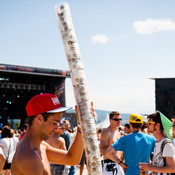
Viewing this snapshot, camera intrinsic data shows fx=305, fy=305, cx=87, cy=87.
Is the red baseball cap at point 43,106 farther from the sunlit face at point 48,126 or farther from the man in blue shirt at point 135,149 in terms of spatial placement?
the man in blue shirt at point 135,149

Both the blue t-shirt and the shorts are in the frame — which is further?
the shorts

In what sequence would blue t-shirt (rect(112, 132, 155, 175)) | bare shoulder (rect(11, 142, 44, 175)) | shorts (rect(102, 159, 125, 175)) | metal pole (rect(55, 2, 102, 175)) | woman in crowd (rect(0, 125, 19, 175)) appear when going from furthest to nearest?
woman in crowd (rect(0, 125, 19, 175)) < shorts (rect(102, 159, 125, 175)) < blue t-shirt (rect(112, 132, 155, 175)) < bare shoulder (rect(11, 142, 44, 175)) < metal pole (rect(55, 2, 102, 175))

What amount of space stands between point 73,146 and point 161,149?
1.73m

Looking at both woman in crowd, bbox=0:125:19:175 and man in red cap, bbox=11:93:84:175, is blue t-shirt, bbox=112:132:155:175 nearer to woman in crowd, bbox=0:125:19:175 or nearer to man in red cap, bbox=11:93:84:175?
man in red cap, bbox=11:93:84:175

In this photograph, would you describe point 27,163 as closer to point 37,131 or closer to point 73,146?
point 37,131

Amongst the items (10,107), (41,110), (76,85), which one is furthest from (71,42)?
(10,107)

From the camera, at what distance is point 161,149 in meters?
3.94

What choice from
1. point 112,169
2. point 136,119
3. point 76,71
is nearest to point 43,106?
point 76,71

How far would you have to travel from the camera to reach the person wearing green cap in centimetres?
379

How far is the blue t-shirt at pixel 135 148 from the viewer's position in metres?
4.46

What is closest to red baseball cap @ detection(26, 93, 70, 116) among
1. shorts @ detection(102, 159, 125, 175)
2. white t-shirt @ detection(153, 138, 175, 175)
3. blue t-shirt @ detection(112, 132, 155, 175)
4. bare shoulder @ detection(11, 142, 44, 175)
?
bare shoulder @ detection(11, 142, 44, 175)

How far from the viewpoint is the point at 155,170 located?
386cm

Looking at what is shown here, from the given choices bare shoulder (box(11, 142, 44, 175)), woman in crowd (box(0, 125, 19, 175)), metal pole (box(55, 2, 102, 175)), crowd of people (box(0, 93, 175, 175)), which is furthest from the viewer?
woman in crowd (box(0, 125, 19, 175))

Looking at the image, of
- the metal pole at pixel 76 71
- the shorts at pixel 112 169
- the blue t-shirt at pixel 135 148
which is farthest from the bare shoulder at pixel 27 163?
the shorts at pixel 112 169
